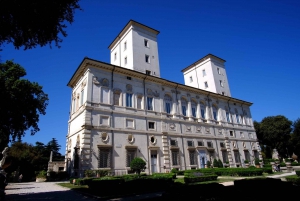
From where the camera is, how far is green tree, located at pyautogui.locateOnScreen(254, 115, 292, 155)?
157 ft

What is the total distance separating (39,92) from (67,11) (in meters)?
19.1

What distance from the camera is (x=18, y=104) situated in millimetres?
22844

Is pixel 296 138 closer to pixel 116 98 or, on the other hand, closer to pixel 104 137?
pixel 116 98

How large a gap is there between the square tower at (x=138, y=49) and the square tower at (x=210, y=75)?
530 inches

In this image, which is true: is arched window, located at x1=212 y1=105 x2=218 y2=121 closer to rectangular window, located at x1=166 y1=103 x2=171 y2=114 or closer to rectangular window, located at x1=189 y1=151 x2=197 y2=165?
rectangular window, located at x1=189 y1=151 x2=197 y2=165

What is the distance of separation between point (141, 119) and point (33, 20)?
16.2m

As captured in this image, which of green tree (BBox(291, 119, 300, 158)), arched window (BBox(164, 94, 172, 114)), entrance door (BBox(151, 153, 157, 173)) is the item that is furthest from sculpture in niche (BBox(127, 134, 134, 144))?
green tree (BBox(291, 119, 300, 158))

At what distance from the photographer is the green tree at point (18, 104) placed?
2227 centimetres

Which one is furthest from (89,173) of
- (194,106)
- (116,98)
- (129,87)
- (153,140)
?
(194,106)

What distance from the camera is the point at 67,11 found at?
10.2m

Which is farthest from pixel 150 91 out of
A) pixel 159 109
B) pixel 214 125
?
pixel 214 125

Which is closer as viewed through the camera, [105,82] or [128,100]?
[105,82]

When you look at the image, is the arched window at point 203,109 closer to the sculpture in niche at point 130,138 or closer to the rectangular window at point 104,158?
the sculpture in niche at point 130,138

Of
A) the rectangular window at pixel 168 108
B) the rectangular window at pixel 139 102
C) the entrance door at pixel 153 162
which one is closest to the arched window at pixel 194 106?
the rectangular window at pixel 168 108
